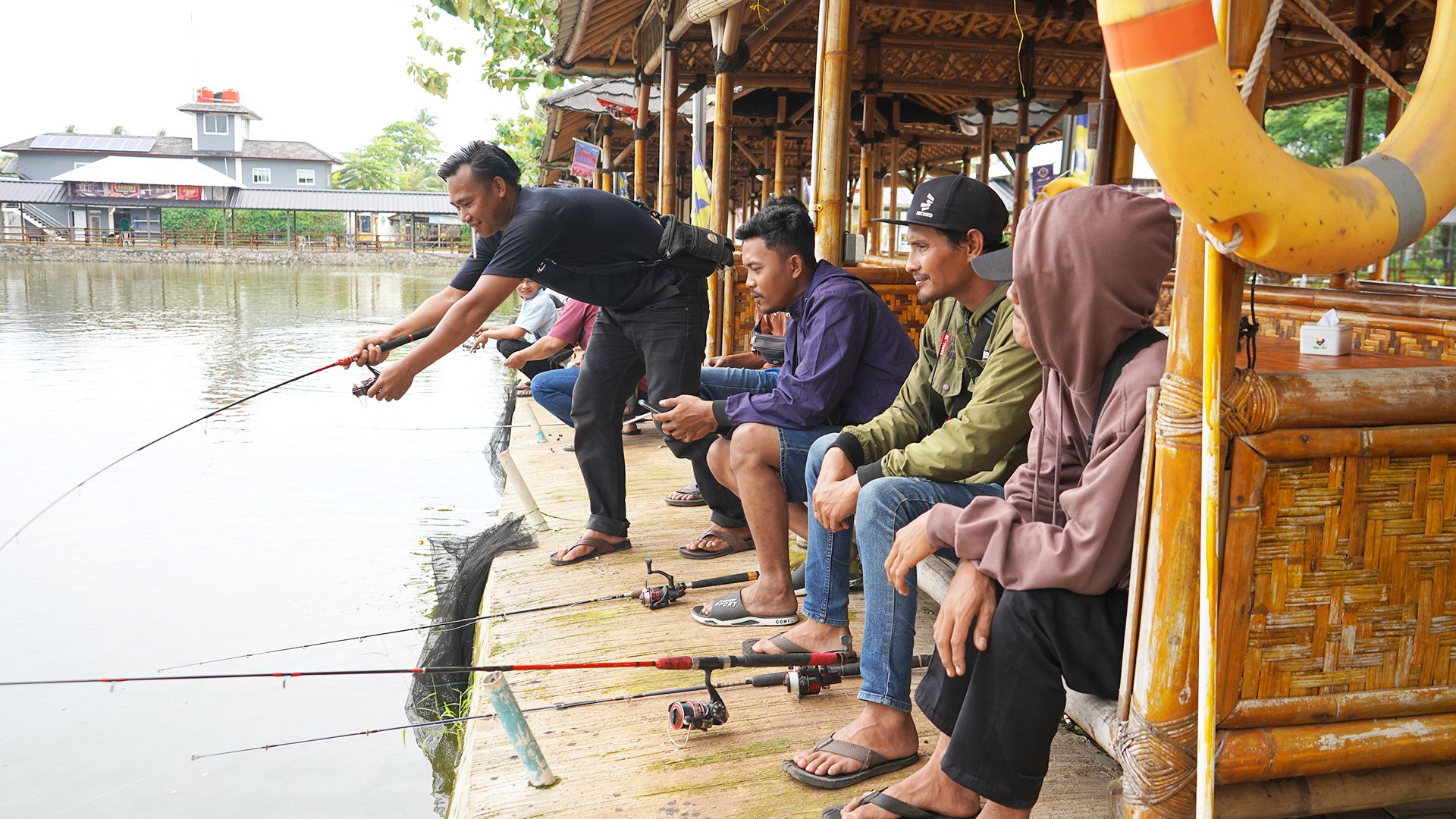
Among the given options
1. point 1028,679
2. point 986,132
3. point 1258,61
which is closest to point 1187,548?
point 1028,679

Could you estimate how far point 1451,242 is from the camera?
19.9 m

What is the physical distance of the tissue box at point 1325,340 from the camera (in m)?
2.62

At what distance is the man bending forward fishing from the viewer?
381cm

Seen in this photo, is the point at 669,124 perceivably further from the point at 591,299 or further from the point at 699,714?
the point at 699,714

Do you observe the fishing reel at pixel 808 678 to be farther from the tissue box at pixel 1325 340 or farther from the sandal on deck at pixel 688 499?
the sandal on deck at pixel 688 499

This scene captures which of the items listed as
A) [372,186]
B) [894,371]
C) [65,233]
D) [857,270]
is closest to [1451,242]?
[857,270]

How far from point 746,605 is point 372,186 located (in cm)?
6256

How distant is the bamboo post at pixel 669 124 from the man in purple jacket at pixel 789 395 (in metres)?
4.16

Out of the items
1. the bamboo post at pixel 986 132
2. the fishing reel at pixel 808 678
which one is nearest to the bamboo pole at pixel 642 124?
the bamboo post at pixel 986 132

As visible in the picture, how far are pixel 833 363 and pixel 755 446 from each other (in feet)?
1.11

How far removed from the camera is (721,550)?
412 cm

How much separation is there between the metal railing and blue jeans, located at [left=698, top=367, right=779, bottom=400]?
133 ft

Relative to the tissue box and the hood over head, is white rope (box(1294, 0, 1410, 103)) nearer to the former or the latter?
the hood over head

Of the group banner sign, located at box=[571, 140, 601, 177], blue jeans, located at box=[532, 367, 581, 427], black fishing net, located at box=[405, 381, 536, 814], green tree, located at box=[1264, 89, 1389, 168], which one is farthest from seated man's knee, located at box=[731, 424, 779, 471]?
green tree, located at box=[1264, 89, 1389, 168]
